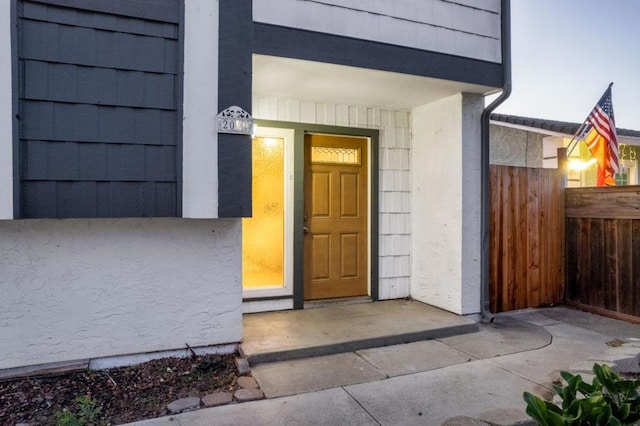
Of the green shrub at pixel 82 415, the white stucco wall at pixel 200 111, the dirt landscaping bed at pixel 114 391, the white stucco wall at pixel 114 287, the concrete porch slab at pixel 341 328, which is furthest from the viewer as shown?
the concrete porch slab at pixel 341 328

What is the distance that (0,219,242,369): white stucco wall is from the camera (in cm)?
283

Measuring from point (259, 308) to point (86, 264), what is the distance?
194 cm

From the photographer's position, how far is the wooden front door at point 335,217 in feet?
15.6

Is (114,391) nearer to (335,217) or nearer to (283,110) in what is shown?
(335,217)

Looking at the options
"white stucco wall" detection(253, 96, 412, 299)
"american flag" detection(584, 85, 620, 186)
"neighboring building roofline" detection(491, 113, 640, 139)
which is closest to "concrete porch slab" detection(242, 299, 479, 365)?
"white stucco wall" detection(253, 96, 412, 299)

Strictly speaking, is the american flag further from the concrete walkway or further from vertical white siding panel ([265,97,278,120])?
vertical white siding panel ([265,97,278,120])

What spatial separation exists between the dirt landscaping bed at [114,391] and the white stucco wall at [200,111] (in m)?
1.19

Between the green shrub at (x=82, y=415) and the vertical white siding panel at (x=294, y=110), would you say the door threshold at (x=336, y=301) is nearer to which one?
the vertical white siding panel at (x=294, y=110)

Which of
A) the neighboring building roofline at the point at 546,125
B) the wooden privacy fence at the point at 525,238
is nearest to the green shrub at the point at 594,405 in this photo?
the wooden privacy fence at the point at 525,238

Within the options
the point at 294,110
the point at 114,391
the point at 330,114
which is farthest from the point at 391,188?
the point at 114,391

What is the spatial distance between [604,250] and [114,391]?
17.3 ft

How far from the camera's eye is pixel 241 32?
321cm

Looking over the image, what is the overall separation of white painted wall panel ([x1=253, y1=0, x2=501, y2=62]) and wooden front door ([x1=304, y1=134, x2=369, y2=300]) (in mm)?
1425

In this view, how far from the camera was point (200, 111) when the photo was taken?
3.07m
